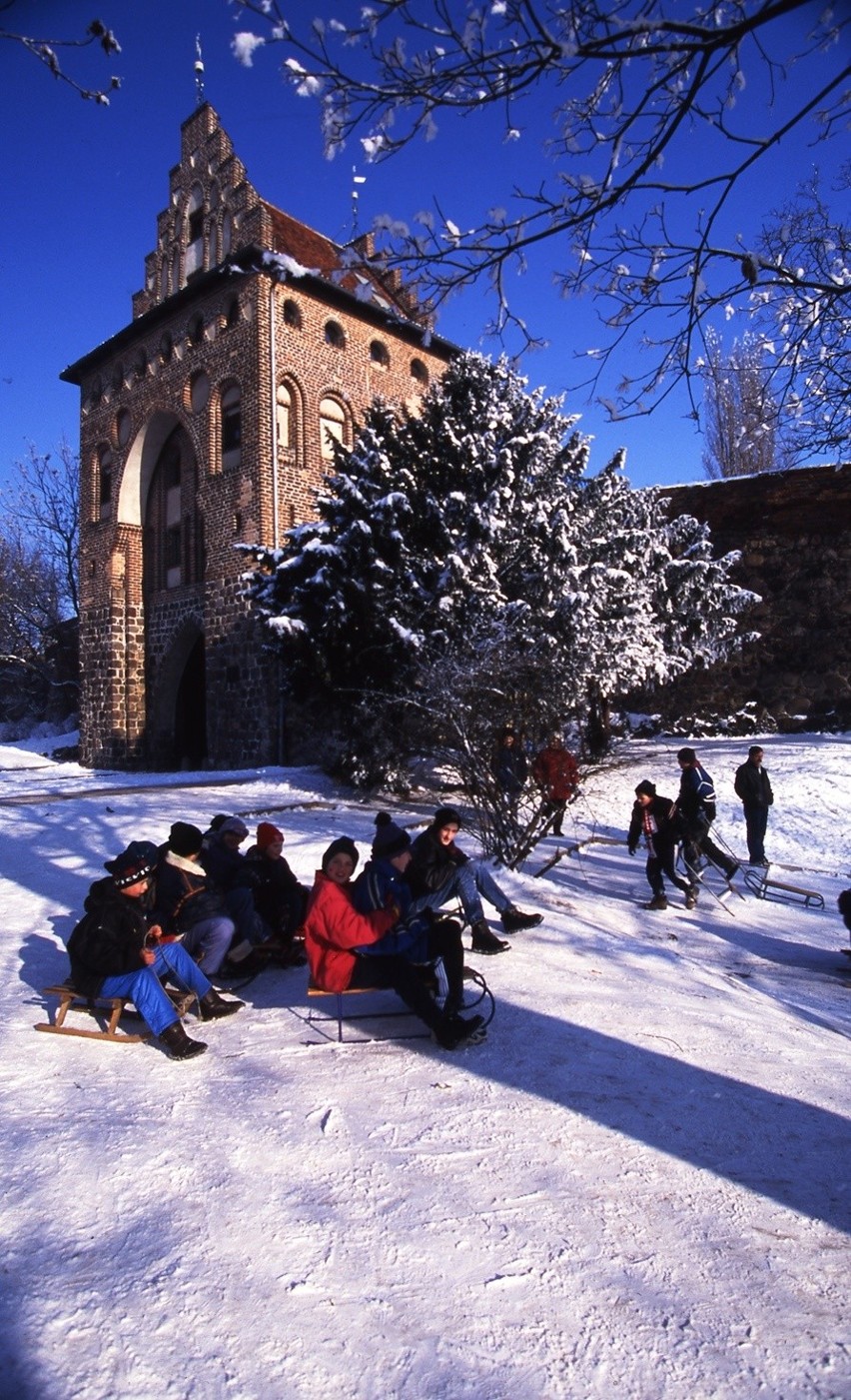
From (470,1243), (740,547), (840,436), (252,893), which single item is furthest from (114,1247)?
(740,547)

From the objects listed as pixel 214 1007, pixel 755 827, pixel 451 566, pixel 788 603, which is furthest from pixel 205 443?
pixel 214 1007

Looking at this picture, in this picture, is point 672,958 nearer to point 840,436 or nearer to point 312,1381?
point 840,436

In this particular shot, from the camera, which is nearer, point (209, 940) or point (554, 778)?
point (209, 940)

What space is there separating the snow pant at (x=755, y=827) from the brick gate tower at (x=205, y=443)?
9.62 m

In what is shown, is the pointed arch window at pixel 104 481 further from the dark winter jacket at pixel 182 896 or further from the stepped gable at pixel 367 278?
the dark winter jacket at pixel 182 896

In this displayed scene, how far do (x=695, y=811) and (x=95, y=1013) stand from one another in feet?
18.9

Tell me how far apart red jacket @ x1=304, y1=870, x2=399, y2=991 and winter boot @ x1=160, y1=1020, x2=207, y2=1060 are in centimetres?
67

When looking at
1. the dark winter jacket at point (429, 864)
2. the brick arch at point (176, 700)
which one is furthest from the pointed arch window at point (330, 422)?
the dark winter jacket at point (429, 864)

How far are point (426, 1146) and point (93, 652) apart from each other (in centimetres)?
2149

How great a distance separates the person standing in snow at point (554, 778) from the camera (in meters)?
8.23

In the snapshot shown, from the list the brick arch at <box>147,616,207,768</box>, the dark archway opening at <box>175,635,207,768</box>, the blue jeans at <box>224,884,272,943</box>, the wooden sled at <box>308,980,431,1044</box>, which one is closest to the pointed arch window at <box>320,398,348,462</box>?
the brick arch at <box>147,616,207,768</box>

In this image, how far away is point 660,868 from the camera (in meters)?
8.31

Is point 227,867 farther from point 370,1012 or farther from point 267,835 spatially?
point 370,1012

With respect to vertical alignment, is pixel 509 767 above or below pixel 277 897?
above
